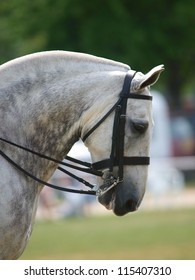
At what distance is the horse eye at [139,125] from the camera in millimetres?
6496

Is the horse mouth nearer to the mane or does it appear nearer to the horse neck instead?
the horse neck

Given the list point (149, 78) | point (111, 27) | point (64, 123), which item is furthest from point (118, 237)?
point (111, 27)

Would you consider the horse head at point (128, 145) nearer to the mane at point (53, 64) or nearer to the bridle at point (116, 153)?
the bridle at point (116, 153)

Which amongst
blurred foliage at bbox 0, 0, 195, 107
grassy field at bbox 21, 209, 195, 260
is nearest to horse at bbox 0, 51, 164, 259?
grassy field at bbox 21, 209, 195, 260

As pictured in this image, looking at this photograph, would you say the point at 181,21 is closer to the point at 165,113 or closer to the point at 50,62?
the point at 165,113

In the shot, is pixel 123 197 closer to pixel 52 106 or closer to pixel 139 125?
pixel 139 125

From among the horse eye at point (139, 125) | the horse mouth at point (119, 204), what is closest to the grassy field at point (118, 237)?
the horse mouth at point (119, 204)

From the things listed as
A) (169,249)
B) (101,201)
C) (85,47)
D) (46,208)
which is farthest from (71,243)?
(85,47)

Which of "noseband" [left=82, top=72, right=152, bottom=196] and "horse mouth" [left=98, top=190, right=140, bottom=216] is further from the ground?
"noseband" [left=82, top=72, right=152, bottom=196]

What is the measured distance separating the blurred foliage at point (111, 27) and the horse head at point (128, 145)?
101ft

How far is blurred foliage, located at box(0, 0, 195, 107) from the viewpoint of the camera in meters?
37.7

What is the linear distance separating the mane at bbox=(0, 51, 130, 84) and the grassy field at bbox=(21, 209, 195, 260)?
339 inches

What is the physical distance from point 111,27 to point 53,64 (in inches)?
1230
